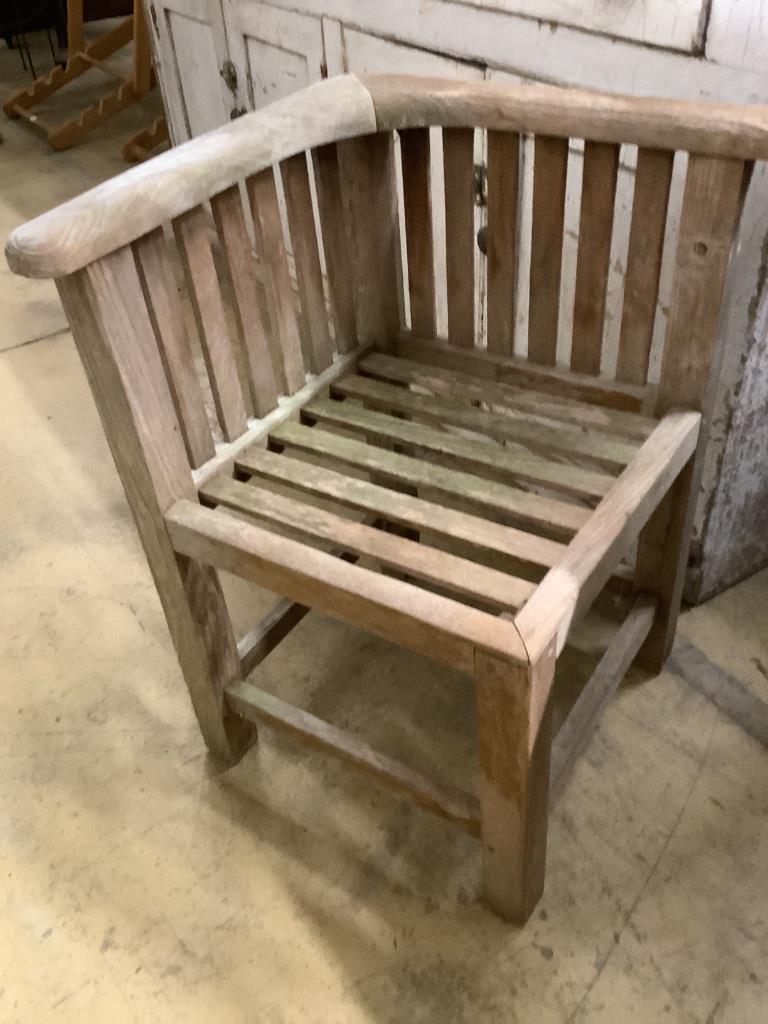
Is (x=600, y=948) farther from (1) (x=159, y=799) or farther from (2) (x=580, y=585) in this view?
(1) (x=159, y=799)

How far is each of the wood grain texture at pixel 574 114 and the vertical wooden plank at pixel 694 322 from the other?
0.03 m

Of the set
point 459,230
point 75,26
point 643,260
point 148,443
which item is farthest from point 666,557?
point 75,26

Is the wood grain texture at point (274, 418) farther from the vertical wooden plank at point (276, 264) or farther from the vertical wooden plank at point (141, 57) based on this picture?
the vertical wooden plank at point (141, 57)

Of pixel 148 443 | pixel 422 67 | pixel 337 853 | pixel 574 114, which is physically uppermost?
pixel 574 114

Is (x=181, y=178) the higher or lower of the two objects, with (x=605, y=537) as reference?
higher

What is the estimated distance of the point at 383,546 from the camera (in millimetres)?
983

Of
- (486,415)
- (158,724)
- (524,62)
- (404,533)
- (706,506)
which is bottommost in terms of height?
(158,724)

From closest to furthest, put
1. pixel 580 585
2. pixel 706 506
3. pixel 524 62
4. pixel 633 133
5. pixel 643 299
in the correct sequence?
pixel 580 585 < pixel 633 133 < pixel 643 299 < pixel 524 62 < pixel 706 506

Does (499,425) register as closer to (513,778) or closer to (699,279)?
(699,279)

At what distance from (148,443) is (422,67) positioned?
910mm

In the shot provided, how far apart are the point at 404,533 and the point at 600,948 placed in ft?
2.41

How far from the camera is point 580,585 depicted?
0.91 meters

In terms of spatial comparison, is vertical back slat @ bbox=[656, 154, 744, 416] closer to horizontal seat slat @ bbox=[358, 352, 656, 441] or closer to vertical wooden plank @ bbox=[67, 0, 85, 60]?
horizontal seat slat @ bbox=[358, 352, 656, 441]

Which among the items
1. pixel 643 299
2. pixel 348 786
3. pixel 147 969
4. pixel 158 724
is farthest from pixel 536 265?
pixel 147 969
